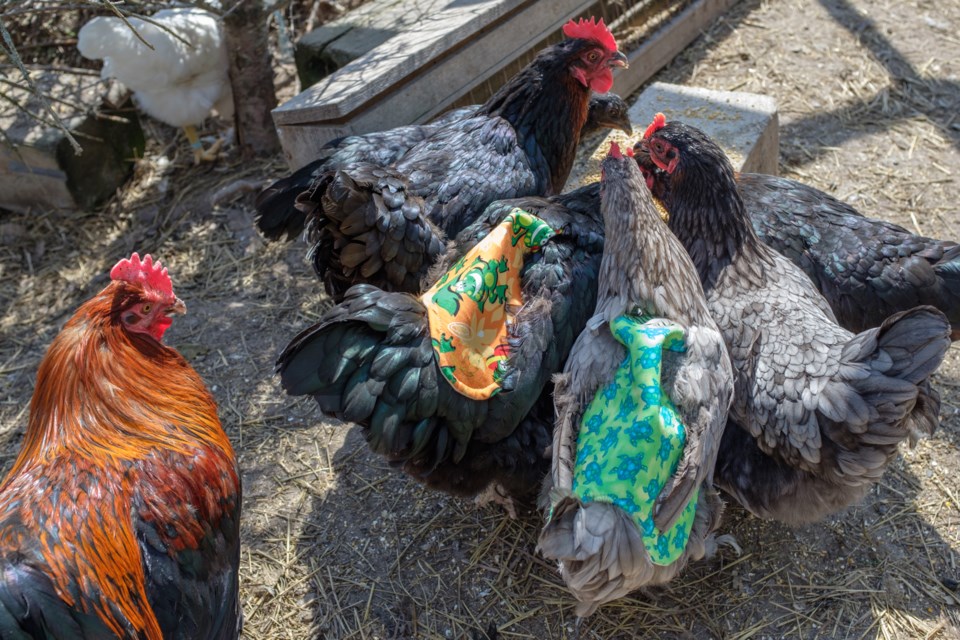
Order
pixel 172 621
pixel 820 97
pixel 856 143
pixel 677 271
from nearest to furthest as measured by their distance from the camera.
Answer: pixel 172 621 → pixel 677 271 → pixel 856 143 → pixel 820 97

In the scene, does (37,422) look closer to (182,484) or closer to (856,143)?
(182,484)

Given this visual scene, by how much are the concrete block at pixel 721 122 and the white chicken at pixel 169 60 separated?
2552mm

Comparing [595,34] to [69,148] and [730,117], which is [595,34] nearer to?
[730,117]

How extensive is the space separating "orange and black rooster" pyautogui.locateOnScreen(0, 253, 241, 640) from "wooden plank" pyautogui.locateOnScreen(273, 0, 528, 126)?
1572 millimetres

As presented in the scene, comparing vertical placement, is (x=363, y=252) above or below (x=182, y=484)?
above

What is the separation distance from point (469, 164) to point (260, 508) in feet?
5.94

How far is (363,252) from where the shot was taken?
292 centimetres

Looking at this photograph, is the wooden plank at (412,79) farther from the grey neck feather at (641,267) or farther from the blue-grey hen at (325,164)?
the grey neck feather at (641,267)

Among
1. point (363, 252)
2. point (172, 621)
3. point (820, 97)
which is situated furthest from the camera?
point (820, 97)

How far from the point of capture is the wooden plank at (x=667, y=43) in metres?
5.25

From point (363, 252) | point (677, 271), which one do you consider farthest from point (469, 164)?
point (677, 271)

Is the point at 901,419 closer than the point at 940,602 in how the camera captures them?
Yes

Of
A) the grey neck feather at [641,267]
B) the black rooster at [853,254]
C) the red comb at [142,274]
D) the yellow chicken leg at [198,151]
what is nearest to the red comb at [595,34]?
the black rooster at [853,254]

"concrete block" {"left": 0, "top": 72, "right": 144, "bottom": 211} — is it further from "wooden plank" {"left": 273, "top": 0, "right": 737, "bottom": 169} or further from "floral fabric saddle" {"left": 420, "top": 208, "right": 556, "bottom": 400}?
"floral fabric saddle" {"left": 420, "top": 208, "right": 556, "bottom": 400}
